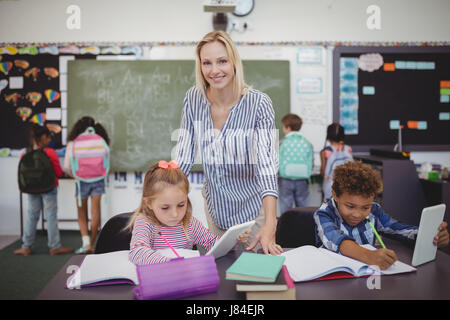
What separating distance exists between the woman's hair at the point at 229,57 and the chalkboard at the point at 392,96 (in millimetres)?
2770

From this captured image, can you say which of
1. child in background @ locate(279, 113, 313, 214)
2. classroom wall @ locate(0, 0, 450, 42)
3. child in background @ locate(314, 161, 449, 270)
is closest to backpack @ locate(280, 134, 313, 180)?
child in background @ locate(279, 113, 313, 214)

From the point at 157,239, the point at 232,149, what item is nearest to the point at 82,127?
the point at 232,149

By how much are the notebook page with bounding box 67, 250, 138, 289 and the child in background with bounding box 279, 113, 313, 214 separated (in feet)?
8.21

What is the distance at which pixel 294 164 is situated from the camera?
3.46 m

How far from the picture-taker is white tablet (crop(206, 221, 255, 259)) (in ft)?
3.18

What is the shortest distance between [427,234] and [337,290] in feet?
1.21

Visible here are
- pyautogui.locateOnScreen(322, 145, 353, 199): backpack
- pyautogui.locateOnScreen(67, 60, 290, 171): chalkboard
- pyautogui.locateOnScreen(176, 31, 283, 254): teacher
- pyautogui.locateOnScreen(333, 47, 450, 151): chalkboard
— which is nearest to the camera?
pyautogui.locateOnScreen(176, 31, 283, 254): teacher

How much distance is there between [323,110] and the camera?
13.2 feet

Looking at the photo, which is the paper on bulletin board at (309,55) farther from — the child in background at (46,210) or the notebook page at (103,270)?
the notebook page at (103,270)

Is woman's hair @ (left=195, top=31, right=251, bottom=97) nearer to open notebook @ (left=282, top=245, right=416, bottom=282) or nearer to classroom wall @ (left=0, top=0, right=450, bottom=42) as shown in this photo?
open notebook @ (left=282, top=245, right=416, bottom=282)

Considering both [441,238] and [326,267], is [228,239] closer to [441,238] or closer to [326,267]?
[326,267]

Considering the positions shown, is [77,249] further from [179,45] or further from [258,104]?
[258,104]

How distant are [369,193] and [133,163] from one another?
301cm
